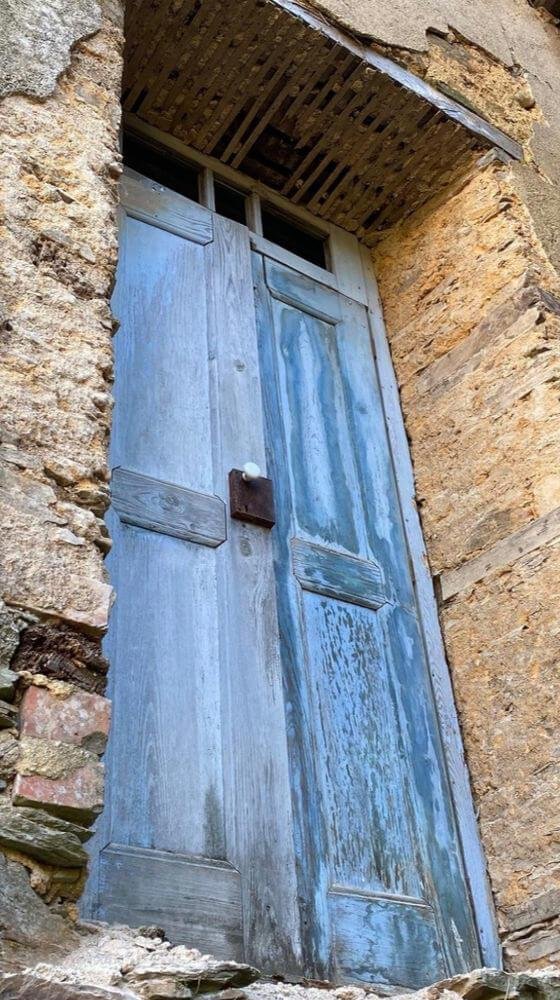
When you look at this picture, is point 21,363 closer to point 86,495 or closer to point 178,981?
point 86,495

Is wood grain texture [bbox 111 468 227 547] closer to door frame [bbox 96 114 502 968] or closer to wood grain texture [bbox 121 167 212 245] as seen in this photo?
door frame [bbox 96 114 502 968]

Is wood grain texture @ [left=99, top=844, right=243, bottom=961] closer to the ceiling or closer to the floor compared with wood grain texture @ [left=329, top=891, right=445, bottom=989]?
closer to the floor

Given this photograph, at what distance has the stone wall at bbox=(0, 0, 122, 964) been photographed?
6.14 ft

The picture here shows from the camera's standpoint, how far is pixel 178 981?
1.79 m

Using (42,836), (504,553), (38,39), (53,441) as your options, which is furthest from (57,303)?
(504,553)

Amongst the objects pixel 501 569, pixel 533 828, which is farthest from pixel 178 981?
pixel 501 569

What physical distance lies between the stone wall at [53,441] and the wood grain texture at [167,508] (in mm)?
593

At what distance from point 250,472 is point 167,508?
0.32m

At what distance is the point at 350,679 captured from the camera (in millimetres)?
3174

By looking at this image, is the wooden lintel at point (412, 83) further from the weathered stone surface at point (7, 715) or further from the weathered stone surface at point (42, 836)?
the weathered stone surface at point (42, 836)

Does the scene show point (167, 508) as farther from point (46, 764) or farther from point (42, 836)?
point (42, 836)

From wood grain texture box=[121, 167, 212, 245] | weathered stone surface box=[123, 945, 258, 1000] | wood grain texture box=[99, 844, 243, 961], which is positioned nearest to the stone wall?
weathered stone surface box=[123, 945, 258, 1000]

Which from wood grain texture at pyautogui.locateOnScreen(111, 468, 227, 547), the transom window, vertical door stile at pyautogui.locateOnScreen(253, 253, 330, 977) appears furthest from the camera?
the transom window

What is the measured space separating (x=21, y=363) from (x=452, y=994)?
1.59 m
